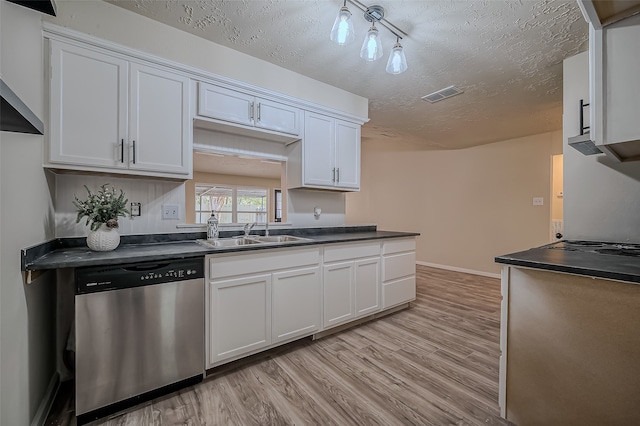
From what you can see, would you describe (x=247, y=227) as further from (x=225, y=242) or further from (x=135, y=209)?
(x=135, y=209)

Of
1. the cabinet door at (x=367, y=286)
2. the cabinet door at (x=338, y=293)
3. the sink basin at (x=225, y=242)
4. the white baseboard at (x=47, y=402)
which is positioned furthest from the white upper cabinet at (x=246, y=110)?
the white baseboard at (x=47, y=402)

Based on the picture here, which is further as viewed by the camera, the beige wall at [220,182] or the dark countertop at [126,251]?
the beige wall at [220,182]

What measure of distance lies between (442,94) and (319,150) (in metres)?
1.53

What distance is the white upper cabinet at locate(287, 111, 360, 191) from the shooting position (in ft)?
9.16

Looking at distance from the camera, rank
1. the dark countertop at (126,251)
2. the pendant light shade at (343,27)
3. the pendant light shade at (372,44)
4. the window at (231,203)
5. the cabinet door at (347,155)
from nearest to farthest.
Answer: the dark countertop at (126,251), the pendant light shade at (343,27), the pendant light shade at (372,44), the window at (231,203), the cabinet door at (347,155)

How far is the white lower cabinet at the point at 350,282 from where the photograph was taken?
8.13ft

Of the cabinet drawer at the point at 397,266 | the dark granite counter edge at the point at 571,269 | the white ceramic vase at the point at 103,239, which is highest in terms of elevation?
the white ceramic vase at the point at 103,239

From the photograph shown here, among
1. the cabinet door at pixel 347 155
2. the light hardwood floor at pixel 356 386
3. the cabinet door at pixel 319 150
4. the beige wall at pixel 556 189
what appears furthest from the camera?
the beige wall at pixel 556 189

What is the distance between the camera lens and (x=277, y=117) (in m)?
2.57

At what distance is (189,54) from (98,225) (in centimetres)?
146

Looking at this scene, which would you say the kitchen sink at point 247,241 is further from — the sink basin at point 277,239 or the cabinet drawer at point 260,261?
the cabinet drawer at point 260,261

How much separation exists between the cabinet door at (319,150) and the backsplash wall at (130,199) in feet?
3.91

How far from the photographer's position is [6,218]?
1150 millimetres

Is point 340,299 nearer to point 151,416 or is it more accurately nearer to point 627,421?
point 151,416
